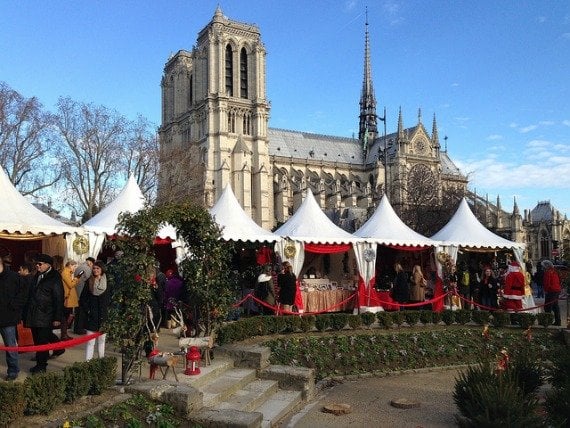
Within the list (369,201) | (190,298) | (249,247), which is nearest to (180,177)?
(249,247)

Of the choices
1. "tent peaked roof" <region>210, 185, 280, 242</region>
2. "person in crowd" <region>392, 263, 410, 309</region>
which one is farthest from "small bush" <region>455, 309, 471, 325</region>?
"tent peaked roof" <region>210, 185, 280, 242</region>

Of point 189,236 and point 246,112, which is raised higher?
point 246,112

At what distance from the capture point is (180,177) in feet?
121

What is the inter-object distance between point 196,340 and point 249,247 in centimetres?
955

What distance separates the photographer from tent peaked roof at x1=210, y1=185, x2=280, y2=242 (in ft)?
51.3

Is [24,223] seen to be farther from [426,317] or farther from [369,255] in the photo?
[426,317]

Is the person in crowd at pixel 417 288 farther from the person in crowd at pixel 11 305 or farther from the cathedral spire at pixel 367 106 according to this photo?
the cathedral spire at pixel 367 106

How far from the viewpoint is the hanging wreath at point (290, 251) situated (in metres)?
15.8

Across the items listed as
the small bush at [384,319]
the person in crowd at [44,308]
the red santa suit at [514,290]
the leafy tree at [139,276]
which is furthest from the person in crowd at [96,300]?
the red santa suit at [514,290]

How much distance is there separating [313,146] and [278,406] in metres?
78.7

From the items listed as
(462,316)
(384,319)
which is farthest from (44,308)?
(462,316)

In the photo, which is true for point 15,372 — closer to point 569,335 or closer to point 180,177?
point 569,335

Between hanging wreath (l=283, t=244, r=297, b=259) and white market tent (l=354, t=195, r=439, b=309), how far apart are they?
229 centimetres

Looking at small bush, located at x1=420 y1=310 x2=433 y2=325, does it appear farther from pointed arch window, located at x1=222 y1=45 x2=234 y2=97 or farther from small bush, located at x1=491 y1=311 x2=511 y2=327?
pointed arch window, located at x1=222 y1=45 x2=234 y2=97
